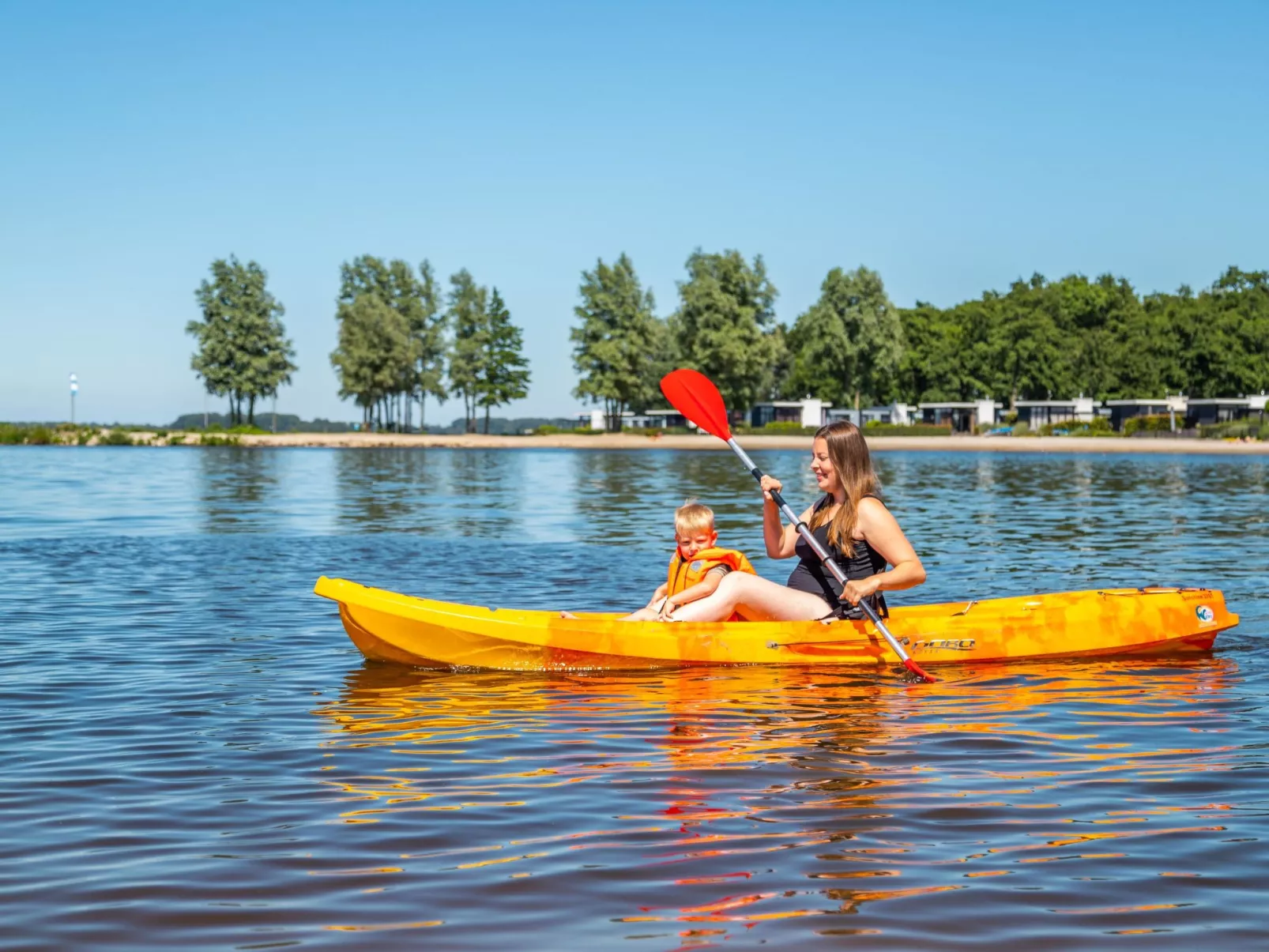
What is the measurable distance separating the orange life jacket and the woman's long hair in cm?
64

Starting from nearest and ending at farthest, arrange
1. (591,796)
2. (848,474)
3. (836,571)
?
(591,796)
(848,474)
(836,571)

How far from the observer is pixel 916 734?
22.0 ft

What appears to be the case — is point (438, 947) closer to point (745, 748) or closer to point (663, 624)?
point (745, 748)

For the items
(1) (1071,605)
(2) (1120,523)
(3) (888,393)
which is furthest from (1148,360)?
(1) (1071,605)

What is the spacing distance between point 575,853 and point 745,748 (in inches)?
72.7

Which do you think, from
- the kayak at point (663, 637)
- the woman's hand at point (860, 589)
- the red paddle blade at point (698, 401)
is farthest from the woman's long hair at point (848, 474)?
the red paddle blade at point (698, 401)

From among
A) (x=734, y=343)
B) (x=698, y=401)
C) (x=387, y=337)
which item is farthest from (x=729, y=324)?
(x=698, y=401)

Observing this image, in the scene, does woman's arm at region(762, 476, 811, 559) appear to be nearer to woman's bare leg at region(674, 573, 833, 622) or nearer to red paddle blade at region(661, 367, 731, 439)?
woman's bare leg at region(674, 573, 833, 622)

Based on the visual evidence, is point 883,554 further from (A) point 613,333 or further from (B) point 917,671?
(A) point 613,333

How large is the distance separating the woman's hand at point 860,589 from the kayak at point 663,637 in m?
0.38

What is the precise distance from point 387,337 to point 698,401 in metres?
80.0

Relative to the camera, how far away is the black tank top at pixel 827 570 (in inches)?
324

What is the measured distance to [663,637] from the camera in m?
8.34

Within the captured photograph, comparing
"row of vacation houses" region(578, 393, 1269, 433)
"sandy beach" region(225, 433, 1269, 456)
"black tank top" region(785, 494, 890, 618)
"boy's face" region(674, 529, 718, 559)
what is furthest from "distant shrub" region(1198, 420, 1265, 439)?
"boy's face" region(674, 529, 718, 559)
